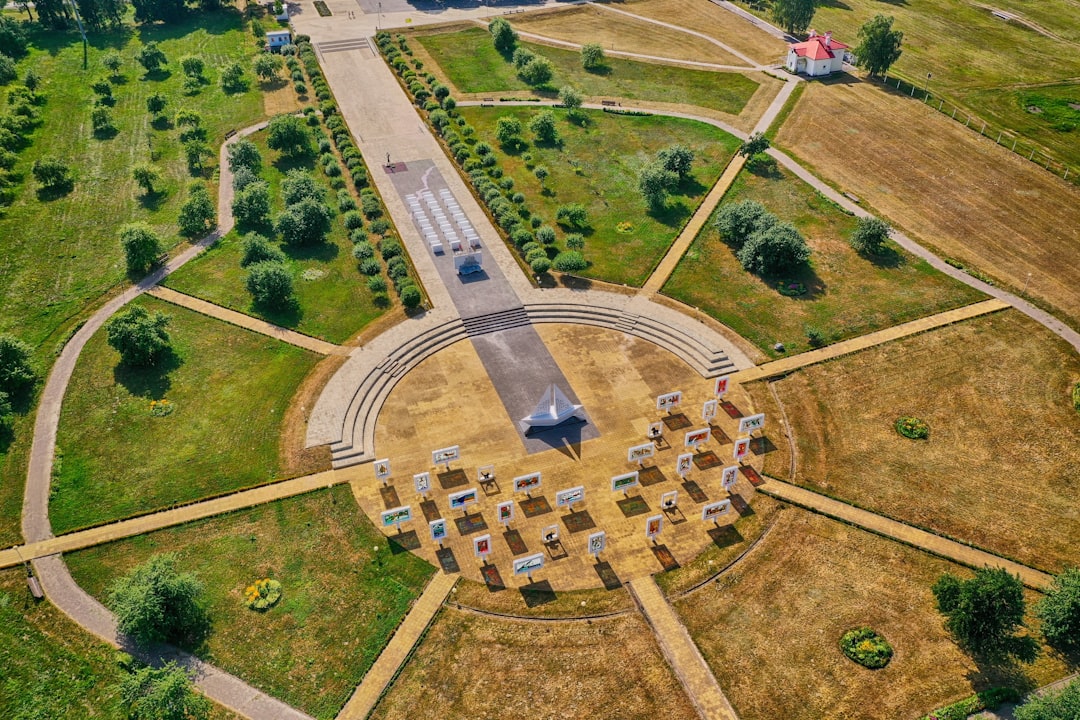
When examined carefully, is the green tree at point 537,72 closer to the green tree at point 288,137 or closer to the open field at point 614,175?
the open field at point 614,175

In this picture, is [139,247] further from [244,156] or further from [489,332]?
[489,332]

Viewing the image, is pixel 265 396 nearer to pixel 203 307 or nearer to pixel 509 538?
pixel 203 307

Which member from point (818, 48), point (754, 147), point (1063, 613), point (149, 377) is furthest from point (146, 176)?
point (818, 48)

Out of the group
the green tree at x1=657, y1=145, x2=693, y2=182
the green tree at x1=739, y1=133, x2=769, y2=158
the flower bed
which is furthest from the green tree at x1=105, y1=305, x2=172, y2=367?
the green tree at x1=739, y1=133, x2=769, y2=158

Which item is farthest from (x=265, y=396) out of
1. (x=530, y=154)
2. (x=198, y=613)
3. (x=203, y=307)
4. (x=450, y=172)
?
(x=530, y=154)

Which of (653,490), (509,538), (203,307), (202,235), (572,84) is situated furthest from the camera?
(572,84)

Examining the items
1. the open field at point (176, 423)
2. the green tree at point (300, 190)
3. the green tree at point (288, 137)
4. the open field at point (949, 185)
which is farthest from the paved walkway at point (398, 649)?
the green tree at point (288, 137)
